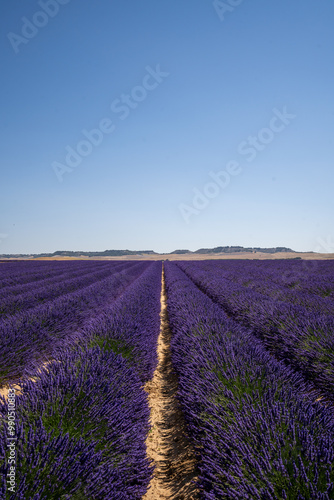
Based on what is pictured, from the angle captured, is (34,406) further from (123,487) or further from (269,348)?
(269,348)

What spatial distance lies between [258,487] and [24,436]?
3.72ft

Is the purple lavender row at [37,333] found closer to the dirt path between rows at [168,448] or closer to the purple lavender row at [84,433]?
the purple lavender row at [84,433]

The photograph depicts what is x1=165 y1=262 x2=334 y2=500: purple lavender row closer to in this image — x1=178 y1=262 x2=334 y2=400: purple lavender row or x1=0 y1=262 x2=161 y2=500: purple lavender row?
x1=0 y1=262 x2=161 y2=500: purple lavender row

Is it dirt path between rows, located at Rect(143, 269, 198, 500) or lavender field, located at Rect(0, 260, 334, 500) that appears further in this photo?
dirt path between rows, located at Rect(143, 269, 198, 500)

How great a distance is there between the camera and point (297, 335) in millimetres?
3203

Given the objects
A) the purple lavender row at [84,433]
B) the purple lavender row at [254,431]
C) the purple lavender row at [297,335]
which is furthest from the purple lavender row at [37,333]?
the purple lavender row at [297,335]

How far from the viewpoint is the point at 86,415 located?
1.44 meters

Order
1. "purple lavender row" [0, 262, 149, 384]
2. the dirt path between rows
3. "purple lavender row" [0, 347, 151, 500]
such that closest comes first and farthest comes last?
"purple lavender row" [0, 347, 151, 500] → the dirt path between rows → "purple lavender row" [0, 262, 149, 384]

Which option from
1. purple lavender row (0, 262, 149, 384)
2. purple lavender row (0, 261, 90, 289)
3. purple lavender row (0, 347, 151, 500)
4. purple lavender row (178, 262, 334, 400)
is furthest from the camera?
purple lavender row (0, 261, 90, 289)

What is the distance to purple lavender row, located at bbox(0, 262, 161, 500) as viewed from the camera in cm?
107

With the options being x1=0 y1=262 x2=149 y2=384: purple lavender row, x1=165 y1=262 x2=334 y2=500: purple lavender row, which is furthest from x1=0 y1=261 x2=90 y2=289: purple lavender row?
x1=165 y1=262 x2=334 y2=500: purple lavender row

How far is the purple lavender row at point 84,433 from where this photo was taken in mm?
1074

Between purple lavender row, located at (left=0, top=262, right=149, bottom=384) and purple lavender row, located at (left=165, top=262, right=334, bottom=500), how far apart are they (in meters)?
1.48

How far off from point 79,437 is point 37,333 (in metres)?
2.84
